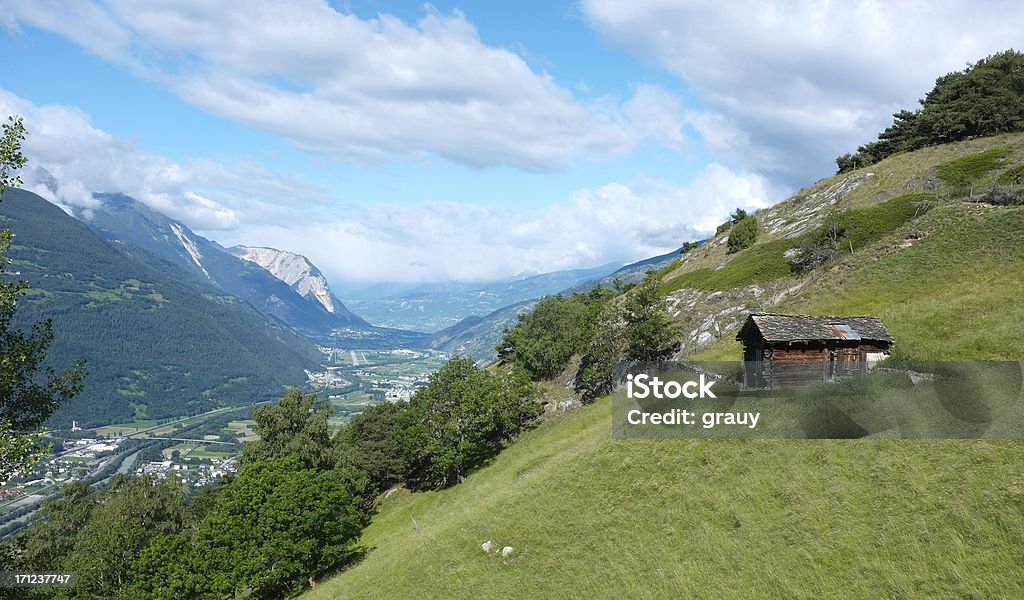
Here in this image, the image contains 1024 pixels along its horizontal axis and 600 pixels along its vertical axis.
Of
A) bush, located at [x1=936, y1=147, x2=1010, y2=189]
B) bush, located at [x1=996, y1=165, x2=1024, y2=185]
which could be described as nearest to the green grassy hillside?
bush, located at [x1=996, y1=165, x2=1024, y2=185]

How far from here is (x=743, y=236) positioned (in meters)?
84.1

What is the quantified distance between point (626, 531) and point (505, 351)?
251 feet

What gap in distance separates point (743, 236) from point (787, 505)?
2770 inches

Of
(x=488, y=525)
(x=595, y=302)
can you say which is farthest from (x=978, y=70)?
(x=488, y=525)

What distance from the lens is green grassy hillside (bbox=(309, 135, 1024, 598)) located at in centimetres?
1758

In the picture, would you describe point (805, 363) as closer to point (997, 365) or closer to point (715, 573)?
point (997, 365)

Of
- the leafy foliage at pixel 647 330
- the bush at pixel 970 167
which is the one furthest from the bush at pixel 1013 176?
the leafy foliage at pixel 647 330

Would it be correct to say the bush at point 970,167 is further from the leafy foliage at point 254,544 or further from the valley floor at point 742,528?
the leafy foliage at point 254,544

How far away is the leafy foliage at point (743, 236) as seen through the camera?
83.6 metres

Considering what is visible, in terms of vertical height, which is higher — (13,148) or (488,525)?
(13,148)

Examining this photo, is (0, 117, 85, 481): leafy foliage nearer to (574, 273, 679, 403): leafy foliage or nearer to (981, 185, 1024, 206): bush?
(574, 273, 679, 403): leafy foliage

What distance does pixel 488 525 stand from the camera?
31.7 meters

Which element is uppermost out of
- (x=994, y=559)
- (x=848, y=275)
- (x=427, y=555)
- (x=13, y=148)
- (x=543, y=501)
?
(x=13, y=148)

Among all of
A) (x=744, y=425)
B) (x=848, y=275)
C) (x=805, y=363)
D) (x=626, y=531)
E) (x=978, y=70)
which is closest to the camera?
(x=626, y=531)
